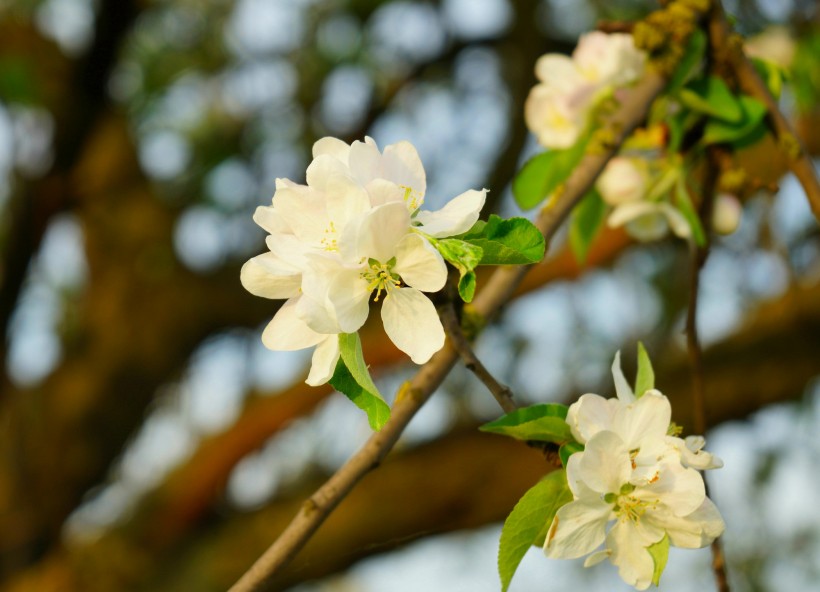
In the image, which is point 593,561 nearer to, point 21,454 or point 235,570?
point 235,570

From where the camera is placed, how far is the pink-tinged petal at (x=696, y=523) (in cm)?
60

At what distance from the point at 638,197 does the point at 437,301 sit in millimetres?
526

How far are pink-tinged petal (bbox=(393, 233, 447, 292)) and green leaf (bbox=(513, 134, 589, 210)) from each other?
51 cm

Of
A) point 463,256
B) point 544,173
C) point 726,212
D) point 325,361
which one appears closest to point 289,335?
point 325,361

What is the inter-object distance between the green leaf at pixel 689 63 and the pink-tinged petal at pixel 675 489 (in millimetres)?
513

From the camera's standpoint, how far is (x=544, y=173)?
102cm

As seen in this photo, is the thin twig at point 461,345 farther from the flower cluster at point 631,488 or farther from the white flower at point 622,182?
the white flower at point 622,182

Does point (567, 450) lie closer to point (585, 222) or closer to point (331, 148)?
point (331, 148)

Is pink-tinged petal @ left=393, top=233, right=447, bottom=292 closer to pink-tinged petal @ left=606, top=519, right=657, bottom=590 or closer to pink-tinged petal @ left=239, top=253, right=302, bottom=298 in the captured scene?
pink-tinged petal @ left=239, top=253, right=302, bottom=298

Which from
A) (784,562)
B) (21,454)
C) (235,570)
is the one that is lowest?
(784,562)

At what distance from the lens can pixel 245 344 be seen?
9.51ft

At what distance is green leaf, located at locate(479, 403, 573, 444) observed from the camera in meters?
0.59

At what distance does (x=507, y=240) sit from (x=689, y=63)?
21.3 inches

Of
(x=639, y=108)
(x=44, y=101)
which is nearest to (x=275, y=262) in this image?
(x=639, y=108)
